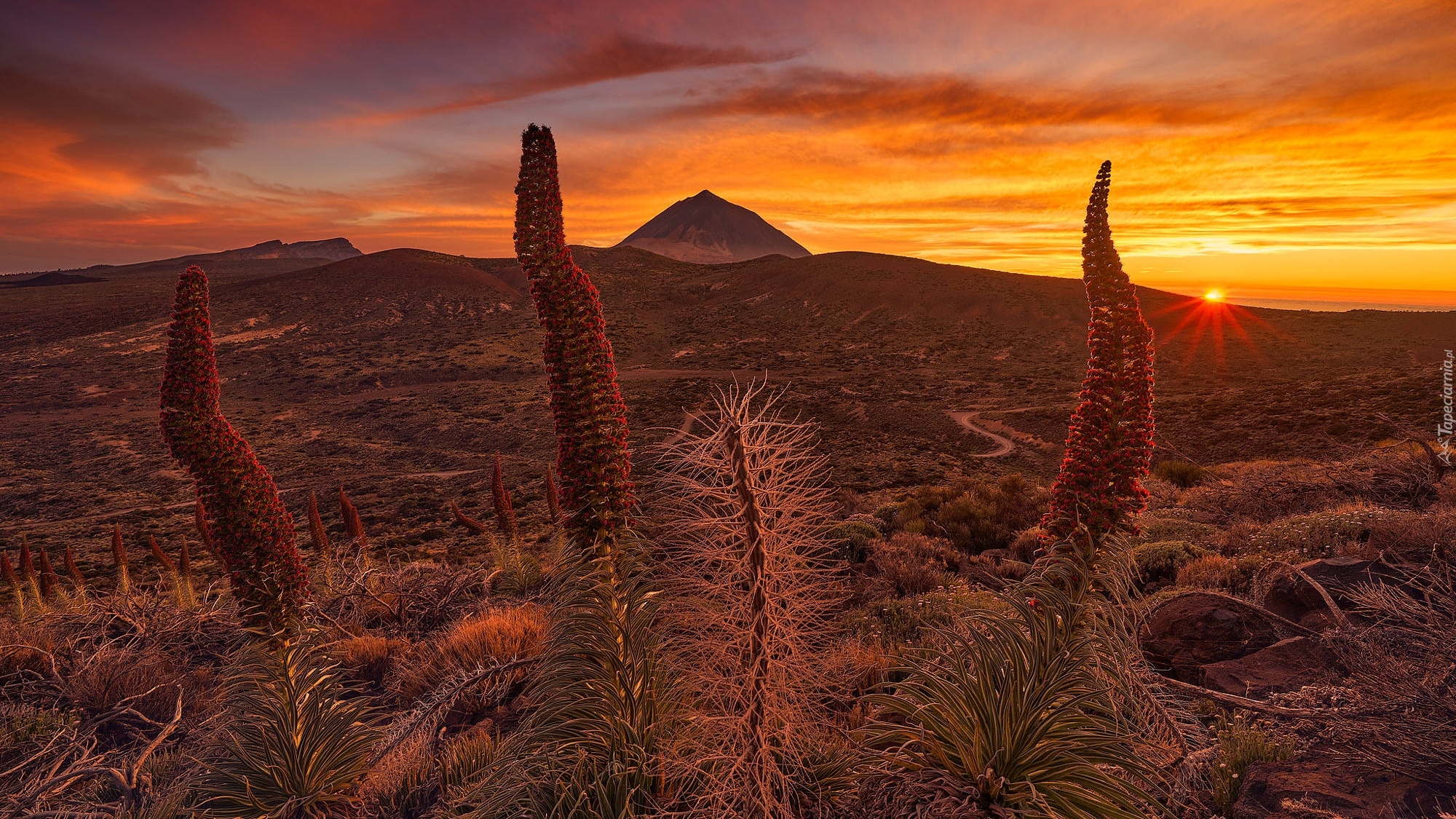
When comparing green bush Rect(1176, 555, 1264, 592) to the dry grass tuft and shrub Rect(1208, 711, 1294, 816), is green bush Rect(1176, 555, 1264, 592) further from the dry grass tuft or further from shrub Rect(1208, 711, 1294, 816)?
the dry grass tuft

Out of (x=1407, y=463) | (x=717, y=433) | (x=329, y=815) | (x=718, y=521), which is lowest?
(x=329, y=815)

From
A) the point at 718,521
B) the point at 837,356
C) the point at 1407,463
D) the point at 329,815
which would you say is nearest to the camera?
the point at 718,521

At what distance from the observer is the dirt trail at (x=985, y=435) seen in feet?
97.5

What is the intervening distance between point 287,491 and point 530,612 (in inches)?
1076

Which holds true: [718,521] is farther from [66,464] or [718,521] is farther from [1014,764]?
[66,464]

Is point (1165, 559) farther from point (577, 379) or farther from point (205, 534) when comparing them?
point (205, 534)

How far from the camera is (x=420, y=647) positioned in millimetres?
7469

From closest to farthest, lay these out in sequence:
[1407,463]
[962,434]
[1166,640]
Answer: [1166,640] < [1407,463] < [962,434]

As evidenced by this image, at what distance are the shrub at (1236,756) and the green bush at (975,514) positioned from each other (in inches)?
303

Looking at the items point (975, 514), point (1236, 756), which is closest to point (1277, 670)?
point (1236, 756)

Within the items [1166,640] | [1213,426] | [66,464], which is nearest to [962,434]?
[1213,426]

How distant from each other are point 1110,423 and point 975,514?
1025 centimetres

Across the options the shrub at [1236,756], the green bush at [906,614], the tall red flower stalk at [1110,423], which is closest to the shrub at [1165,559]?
the green bush at [906,614]

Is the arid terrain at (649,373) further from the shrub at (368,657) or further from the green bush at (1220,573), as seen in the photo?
the shrub at (368,657)
